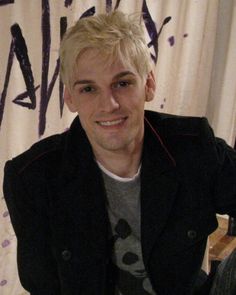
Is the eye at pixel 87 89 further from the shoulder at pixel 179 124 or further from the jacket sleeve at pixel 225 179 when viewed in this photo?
the jacket sleeve at pixel 225 179

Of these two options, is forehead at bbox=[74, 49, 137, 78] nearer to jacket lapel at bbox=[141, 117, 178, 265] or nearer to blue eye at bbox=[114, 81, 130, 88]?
blue eye at bbox=[114, 81, 130, 88]

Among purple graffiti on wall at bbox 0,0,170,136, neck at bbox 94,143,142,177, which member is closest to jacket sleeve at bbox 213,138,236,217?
neck at bbox 94,143,142,177

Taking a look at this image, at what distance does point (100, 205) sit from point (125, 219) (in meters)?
0.08

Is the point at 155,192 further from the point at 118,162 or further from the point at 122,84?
the point at 122,84

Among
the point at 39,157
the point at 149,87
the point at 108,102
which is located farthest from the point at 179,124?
the point at 39,157

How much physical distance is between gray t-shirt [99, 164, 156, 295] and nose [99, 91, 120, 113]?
17 centimetres

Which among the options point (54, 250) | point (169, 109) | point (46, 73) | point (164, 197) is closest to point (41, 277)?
point (54, 250)

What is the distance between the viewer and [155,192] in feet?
3.14

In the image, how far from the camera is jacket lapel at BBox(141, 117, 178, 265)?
946 millimetres

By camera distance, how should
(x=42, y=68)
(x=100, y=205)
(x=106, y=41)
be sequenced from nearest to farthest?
1. (x=106, y=41)
2. (x=100, y=205)
3. (x=42, y=68)

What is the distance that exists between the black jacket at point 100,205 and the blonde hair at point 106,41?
7.3 inches

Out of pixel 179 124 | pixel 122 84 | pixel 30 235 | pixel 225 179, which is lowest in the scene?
pixel 30 235

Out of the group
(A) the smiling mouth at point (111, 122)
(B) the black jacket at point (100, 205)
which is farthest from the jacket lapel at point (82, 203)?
(A) the smiling mouth at point (111, 122)

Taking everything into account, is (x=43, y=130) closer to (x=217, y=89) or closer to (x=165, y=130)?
(x=165, y=130)
